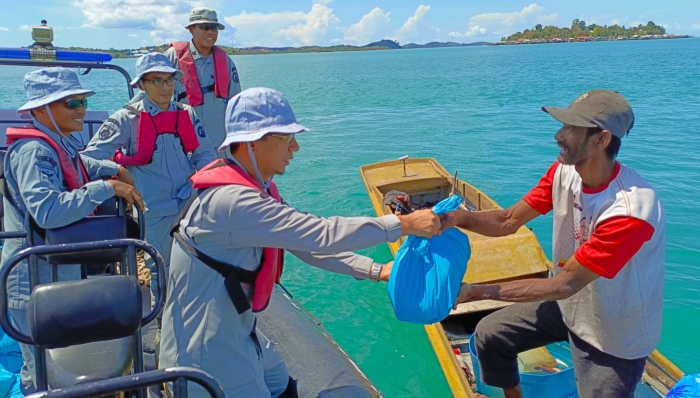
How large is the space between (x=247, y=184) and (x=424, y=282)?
3.53 ft

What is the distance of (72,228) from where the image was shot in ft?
10.6

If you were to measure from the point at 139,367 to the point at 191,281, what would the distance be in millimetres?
667

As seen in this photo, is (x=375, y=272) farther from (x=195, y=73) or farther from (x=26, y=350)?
(x=195, y=73)

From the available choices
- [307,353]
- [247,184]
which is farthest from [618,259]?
[307,353]

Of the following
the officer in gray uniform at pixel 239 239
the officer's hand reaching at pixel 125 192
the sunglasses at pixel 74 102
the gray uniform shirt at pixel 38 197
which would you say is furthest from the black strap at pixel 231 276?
the sunglasses at pixel 74 102

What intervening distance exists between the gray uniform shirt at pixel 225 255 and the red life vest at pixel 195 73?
12.5 feet

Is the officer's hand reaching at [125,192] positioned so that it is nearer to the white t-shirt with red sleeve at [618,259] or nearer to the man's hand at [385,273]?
the man's hand at [385,273]

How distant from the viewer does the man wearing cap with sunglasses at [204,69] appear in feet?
18.8

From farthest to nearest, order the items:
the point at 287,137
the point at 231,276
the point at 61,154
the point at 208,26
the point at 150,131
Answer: the point at 208,26
the point at 150,131
the point at 61,154
the point at 287,137
the point at 231,276

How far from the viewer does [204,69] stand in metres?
5.83

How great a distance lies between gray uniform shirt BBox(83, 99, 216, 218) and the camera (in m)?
4.37

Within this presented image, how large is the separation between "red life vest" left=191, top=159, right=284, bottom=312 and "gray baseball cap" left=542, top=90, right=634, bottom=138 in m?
1.73

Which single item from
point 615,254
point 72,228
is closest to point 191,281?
point 72,228

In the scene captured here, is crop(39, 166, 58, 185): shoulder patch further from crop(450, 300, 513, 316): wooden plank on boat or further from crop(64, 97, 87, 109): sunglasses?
crop(450, 300, 513, 316): wooden plank on boat
